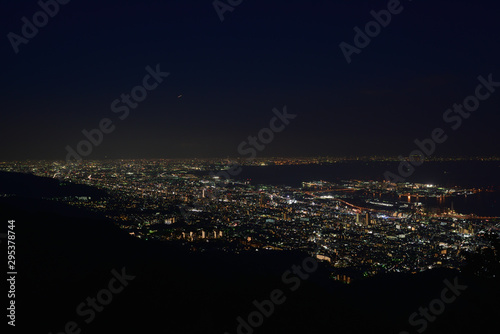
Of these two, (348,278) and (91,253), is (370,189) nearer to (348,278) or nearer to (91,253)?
(348,278)

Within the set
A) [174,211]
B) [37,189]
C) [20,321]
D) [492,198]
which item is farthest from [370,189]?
[20,321]

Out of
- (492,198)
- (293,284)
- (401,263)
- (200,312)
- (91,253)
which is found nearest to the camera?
(200,312)

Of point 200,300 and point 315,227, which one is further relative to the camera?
point 315,227

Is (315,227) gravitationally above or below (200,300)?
below

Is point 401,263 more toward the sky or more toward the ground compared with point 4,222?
more toward the ground

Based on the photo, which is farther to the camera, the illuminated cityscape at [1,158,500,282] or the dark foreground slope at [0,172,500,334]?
the illuminated cityscape at [1,158,500,282]

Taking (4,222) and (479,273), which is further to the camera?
(4,222)

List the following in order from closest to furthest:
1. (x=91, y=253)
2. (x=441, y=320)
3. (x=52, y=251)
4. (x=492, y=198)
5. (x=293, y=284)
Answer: (x=441, y=320) < (x=293, y=284) < (x=52, y=251) < (x=91, y=253) < (x=492, y=198)

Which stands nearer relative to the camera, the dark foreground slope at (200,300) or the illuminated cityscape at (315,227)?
the dark foreground slope at (200,300)
